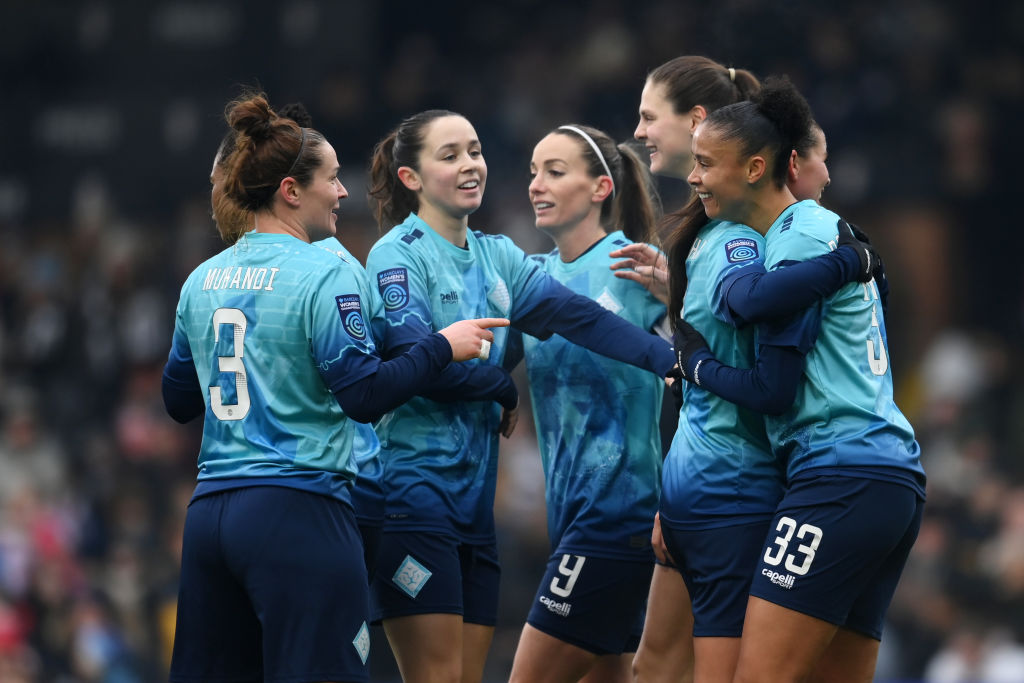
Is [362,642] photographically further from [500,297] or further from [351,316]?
[500,297]

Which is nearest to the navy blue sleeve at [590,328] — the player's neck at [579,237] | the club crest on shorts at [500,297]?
the club crest on shorts at [500,297]

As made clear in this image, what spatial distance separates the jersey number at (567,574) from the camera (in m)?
5.03

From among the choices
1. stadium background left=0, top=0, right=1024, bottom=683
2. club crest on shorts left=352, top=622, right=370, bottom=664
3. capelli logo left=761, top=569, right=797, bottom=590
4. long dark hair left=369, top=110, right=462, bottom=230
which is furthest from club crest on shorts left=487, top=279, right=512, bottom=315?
stadium background left=0, top=0, right=1024, bottom=683

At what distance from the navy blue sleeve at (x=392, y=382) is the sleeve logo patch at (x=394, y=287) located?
15.2 inches

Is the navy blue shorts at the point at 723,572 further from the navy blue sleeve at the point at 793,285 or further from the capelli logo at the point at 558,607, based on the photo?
the capelli logo at the point at 558,607

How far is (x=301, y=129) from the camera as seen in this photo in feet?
14.4

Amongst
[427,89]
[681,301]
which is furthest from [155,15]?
[681,301]

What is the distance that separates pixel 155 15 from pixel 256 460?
1246cm

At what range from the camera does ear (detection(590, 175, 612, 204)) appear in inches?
213

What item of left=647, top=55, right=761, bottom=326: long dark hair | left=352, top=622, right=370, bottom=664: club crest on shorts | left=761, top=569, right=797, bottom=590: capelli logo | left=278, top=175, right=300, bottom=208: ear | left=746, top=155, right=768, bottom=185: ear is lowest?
left=352, top=622, right=370, bottom=664: club crest on shorts

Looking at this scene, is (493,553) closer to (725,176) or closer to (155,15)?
(725,176)

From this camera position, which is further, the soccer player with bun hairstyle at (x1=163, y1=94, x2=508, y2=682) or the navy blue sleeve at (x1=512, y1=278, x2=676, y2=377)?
the navy blue sleeve at (x1=512, y1=278, x2=676, y2=377)

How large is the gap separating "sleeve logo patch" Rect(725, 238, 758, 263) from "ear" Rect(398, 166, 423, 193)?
123 cm

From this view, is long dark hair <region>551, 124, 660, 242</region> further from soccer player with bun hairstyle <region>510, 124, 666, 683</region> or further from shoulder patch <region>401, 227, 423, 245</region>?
shoulder patch <region>401, 227, 423, 245</region>
